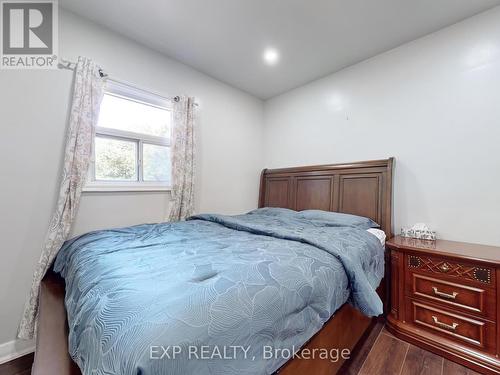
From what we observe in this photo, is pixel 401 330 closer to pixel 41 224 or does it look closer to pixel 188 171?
pixel 188 171

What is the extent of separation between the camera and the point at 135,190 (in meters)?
2.23

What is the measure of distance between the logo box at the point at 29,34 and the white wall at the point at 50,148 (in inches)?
2.4

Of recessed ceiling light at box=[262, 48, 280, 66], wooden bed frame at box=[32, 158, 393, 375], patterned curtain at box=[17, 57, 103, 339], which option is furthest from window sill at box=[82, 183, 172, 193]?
recessed ceiling light at box=[262, 48, 280, 66]

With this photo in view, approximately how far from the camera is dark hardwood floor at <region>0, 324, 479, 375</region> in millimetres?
1476

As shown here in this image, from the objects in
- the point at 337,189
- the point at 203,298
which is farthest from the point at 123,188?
the point at 337,189

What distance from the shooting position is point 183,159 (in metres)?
2.50

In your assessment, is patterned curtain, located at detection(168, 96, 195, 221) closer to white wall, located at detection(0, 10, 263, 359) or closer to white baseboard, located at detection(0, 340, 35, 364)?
white wall, located at detection(0, 10, 263, 359)

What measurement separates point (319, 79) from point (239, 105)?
1.13 m

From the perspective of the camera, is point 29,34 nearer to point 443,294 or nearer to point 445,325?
point 443,294

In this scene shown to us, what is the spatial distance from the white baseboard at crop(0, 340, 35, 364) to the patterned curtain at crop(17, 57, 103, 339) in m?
0.10

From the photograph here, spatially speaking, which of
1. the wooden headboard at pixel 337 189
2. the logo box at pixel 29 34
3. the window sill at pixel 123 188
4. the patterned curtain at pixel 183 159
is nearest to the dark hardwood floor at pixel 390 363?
the wooden headboard at pixel 337 189

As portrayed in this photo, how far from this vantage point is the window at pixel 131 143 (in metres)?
2.11

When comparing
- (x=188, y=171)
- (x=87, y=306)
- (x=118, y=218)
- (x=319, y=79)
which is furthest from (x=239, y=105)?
(x=87, y=306)

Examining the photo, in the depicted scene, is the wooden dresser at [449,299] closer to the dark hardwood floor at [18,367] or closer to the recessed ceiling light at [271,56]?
the recessed ceiling light at [271,56]
